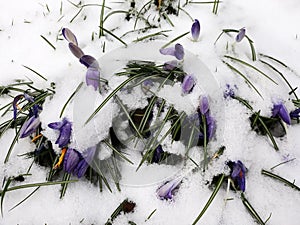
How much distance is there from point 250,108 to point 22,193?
0.98 metres

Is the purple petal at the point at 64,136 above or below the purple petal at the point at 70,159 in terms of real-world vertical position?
above

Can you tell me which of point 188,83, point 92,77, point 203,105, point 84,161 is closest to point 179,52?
point 188,83

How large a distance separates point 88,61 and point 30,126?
340 millimetres

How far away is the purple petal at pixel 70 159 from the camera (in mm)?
1434

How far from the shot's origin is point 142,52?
1.65 metres

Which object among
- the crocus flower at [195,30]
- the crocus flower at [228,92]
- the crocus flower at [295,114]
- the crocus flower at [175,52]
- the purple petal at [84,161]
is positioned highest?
the crocus flower at [195,30]

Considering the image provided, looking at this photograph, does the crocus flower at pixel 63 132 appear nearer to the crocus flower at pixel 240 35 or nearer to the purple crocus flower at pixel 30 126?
the purple crocus flower at pixel 30 126

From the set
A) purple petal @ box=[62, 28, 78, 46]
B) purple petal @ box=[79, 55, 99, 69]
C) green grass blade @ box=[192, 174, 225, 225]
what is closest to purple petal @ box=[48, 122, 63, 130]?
purple petal @ box=[79, 55, 99, 69]

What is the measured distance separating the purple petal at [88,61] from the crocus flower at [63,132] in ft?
0.81

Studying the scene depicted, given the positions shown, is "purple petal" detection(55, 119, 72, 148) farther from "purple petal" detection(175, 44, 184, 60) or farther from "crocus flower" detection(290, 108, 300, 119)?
"crocus flower" detection(290, 108, 300, 119)

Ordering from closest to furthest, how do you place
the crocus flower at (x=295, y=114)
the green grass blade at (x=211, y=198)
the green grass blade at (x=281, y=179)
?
the green grass blade at (x=211, y=198) < the green grass blade at (x=281, y=179) < the crocus flower at (x=295, y=114)

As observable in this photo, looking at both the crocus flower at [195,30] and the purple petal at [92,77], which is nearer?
the purple petal at [92,77]

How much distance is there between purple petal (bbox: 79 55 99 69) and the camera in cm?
146

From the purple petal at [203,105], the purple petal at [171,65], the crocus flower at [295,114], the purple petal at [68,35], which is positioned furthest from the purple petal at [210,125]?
the purple petal at [68,35]
